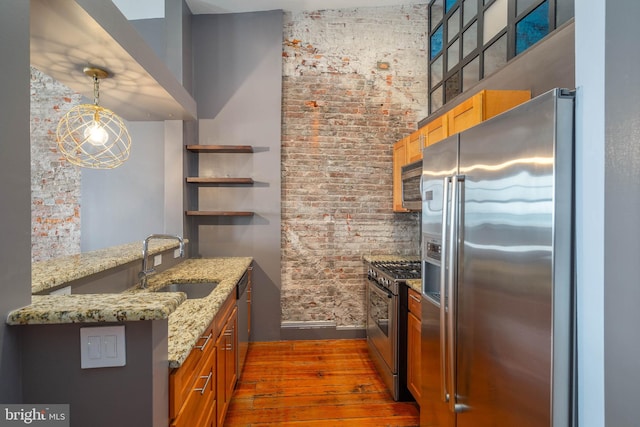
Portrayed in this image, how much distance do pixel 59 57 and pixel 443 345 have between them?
2.74 m

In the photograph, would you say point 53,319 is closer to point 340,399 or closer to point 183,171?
point 340,399

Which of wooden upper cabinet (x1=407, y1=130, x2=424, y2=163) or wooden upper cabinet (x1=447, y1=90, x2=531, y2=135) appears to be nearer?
wooden upper cabinet (x1=447, y1=90, x2=531, y2=135)

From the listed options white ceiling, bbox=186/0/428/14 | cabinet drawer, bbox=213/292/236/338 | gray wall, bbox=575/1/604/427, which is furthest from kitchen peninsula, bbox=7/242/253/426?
white ceiling, bbox=186/0/428/14

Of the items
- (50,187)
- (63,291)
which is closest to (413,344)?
(63,291)

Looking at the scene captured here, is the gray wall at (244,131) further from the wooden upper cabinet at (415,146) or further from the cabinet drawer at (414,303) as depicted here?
the cabinet drawer at (414,303)

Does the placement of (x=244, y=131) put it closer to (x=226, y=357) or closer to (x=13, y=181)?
(x=226, y=357)

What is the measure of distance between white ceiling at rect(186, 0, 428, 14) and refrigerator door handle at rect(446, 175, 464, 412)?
295cm

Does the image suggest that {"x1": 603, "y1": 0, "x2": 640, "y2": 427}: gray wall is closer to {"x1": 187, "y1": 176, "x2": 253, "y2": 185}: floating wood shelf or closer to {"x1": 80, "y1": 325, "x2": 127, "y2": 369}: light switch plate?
{"x1": 80, "y1": 325, "x2": 127, "y2": 369}: light switch plate

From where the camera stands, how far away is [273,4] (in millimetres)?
3371

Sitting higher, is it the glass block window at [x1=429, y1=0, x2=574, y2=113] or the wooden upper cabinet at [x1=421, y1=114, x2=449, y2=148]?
the glass block window at [x1=429, y1=0, x2=574, y2=113]

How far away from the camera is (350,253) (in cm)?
360

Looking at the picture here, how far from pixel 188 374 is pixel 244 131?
2.70 m

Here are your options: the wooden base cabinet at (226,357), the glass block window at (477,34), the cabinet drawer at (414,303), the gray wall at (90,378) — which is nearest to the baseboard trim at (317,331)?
the wooden base cabinet at (226,357)

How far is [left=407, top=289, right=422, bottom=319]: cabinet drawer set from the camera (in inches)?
86.6
